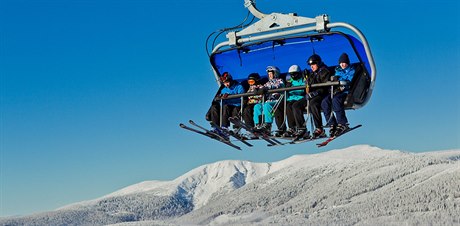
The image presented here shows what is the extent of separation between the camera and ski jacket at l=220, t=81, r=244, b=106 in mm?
19875

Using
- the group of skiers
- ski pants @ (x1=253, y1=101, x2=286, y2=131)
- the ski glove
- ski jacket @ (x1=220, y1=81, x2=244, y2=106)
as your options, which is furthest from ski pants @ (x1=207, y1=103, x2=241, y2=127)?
the ski glove

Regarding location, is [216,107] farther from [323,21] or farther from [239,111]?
[323,21]

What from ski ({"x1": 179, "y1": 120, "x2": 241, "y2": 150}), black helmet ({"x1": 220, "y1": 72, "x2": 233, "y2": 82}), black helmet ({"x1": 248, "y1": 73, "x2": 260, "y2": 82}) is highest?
black helmet ({"x1": 220, "y1": 72, "x2": 233, "y2": 82})

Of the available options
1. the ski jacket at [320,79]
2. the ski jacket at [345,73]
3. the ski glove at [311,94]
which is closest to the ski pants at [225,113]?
the ski glove at [311,94]

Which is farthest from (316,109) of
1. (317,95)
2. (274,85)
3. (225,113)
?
(225,113)

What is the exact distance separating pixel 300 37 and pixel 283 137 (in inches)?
101

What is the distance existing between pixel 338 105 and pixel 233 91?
322cm

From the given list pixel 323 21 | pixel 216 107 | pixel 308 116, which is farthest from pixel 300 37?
pixel 216 107

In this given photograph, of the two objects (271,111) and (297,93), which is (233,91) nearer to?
(271,111)

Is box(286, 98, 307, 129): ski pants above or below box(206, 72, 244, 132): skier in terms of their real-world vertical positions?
below

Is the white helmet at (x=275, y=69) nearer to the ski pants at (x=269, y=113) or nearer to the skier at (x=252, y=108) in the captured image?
the skier at (x=252, y=108)

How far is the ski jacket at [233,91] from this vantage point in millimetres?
19875

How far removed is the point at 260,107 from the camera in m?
19.2

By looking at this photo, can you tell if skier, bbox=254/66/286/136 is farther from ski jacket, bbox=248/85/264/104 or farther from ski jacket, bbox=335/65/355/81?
ski jacket, bbox=335/65/355/81
